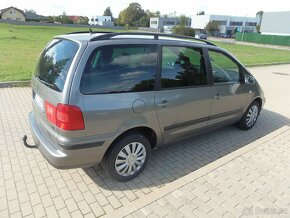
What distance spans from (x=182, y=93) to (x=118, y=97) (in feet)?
3.55

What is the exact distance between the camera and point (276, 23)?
186ft

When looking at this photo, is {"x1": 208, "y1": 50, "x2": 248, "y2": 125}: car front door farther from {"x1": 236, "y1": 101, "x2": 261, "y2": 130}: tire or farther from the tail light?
the tail light

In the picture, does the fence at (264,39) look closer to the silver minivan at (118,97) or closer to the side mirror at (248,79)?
the side mirror at (248,79)

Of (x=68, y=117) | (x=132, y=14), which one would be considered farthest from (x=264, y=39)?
(x=132, y=14)

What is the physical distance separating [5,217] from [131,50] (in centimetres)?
Answer: 232

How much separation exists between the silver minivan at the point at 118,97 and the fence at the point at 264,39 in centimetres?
4571

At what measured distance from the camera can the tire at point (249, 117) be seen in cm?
500

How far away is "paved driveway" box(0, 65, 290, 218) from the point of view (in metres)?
2.67

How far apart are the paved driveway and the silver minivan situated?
0.36m

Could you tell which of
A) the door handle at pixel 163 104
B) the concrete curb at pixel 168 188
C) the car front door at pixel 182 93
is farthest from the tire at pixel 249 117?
the door handle at pixel 163 104

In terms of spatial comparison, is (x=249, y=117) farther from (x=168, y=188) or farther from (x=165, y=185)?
(x=168, y=188)

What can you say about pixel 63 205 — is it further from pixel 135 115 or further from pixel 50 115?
pixel 135 115

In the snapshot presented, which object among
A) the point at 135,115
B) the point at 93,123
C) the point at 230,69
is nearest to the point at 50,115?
Result: the point at 93,123

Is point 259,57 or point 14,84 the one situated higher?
point 14,84
